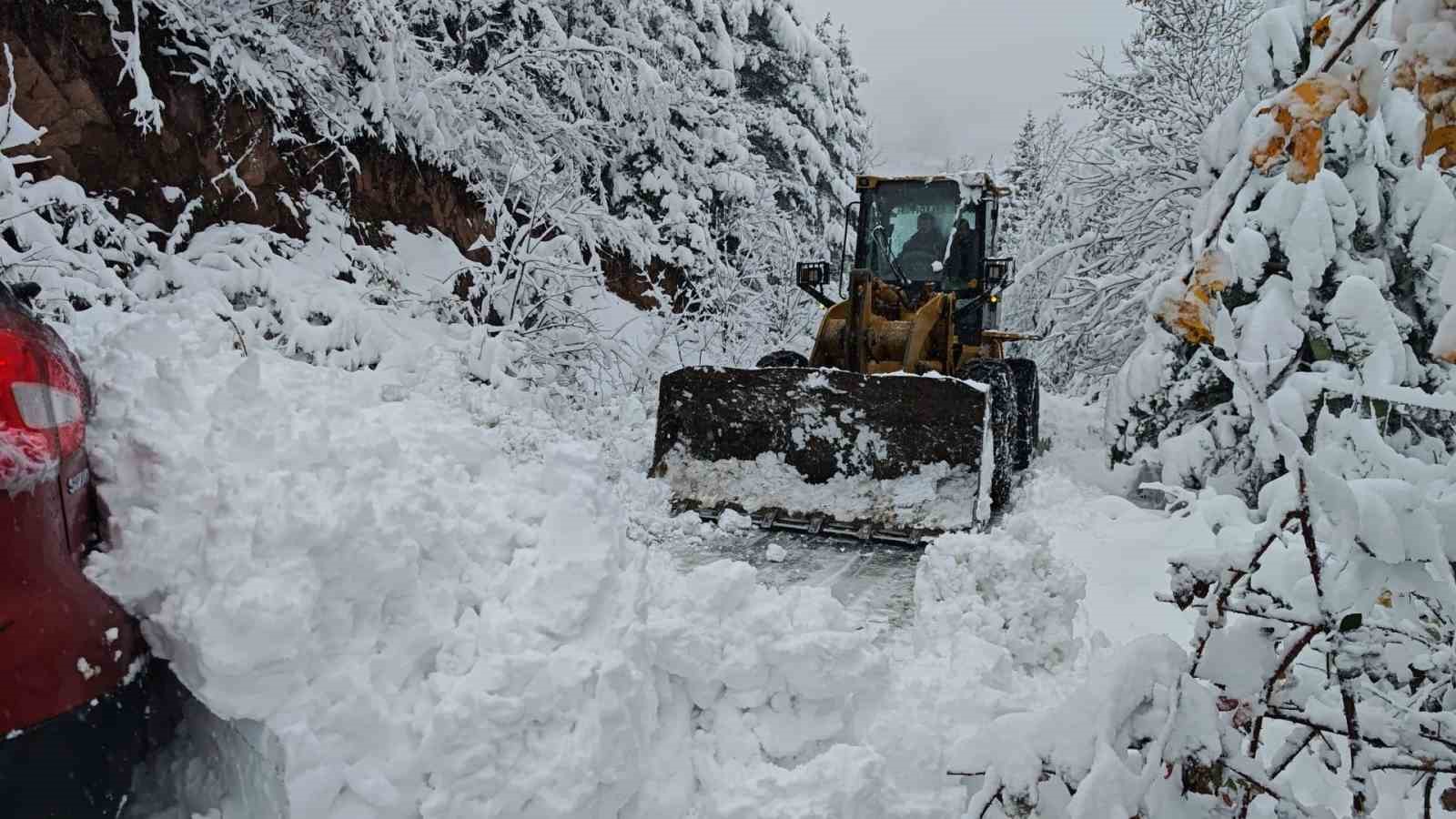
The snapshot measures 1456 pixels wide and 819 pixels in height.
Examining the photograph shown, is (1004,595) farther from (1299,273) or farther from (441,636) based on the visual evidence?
(1299,273)

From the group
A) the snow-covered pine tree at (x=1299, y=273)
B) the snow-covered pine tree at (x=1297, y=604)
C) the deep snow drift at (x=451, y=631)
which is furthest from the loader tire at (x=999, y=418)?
the snow-covered pine tree at (x=1297, y=604)

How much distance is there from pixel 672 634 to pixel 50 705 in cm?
125

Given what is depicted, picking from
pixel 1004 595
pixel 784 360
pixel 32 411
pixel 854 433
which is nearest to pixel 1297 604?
pixel 32 411

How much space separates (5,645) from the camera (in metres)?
1.50

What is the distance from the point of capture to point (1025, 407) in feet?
29.0

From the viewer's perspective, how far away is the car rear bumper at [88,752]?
150 cm

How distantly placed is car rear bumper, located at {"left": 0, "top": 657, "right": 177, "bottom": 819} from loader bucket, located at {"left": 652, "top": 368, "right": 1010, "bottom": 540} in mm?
4627

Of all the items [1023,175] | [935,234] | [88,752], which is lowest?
[88,752]

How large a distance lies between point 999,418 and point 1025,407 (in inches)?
84.7

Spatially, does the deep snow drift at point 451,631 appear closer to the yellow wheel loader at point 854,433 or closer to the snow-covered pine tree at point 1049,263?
the yellow wheel loader at point 854,433

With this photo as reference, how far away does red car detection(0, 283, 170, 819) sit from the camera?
1518 mm

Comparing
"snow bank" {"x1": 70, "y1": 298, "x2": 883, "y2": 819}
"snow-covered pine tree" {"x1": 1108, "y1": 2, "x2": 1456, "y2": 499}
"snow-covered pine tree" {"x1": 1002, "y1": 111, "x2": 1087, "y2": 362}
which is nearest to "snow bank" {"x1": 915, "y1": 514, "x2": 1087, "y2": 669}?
"snow bank" {"x1": 70, "y1": 298, "x2": 883, "y2": 819}

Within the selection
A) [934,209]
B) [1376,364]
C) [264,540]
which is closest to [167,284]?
[264,540]

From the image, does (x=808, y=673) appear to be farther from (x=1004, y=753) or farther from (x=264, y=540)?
(x=264, y=540)
